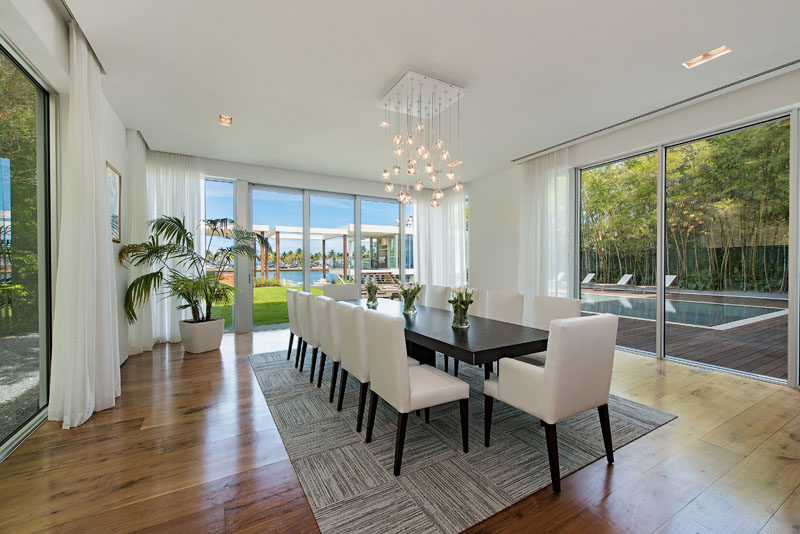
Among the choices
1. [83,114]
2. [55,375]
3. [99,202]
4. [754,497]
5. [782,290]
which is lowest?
[754,497]

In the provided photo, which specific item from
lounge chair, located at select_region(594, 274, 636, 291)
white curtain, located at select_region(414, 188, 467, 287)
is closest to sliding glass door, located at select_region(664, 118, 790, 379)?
lounge chair, located at select_region(594, 274, 636, 291)

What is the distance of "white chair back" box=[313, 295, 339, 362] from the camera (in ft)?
9.21

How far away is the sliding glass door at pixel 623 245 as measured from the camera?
419 cm

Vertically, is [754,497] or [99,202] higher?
[99,202]

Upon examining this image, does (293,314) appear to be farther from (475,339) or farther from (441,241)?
(441,241)

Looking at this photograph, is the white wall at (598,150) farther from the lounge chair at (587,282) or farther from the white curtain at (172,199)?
the white curtain at (172,199)

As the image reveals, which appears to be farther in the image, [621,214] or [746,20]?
[621,214]

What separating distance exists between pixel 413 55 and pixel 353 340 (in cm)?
222

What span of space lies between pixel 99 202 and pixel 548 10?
11.6ft

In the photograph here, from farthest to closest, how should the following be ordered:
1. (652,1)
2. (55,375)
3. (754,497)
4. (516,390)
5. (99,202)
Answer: (99,202)
(55,375)
(652,1)
(516,390)
(754,497)

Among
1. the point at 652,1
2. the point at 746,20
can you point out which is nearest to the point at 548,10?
the point at 652,1

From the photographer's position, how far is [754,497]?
1.69m

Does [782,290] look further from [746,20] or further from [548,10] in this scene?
[548,10]

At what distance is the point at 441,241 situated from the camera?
7.60 metres
